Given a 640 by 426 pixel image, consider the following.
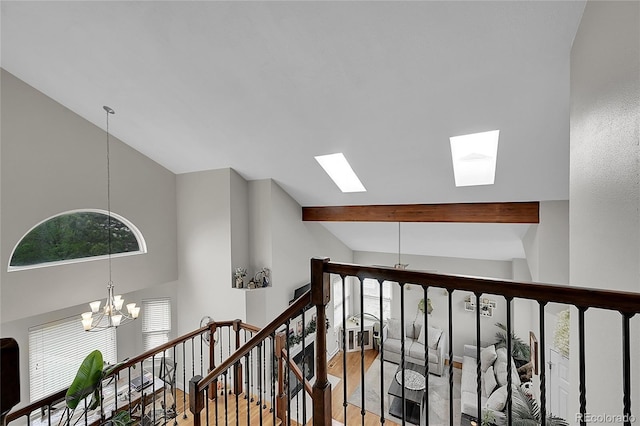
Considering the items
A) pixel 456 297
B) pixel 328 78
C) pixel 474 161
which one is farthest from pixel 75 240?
pixel 456 297

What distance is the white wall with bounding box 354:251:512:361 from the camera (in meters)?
7.55

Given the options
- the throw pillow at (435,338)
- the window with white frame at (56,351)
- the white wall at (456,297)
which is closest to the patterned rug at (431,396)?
the throw pillow at (435,338)

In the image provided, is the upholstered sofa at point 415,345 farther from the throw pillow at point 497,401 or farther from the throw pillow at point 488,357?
the throw pillow at point 497,401

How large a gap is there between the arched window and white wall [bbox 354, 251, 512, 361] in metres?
5.88

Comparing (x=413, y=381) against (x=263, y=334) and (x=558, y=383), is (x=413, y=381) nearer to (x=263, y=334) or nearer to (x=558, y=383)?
(x=558, y=383)

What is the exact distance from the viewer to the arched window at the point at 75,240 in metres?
4.08

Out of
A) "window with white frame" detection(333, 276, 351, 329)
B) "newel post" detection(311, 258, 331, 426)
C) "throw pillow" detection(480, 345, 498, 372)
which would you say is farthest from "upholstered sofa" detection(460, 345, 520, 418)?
"newel post" detection(311, 258, 331, 426)

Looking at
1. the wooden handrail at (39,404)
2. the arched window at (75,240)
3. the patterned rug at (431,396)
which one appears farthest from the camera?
the patterned rug at (431,396)

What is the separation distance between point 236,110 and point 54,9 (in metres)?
1.76

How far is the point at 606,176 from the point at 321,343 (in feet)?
5.47

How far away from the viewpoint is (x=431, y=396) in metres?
6.22

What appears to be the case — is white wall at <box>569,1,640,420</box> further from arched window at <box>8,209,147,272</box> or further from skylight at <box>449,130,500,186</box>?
arched window at <box>8,209,147,272</box>

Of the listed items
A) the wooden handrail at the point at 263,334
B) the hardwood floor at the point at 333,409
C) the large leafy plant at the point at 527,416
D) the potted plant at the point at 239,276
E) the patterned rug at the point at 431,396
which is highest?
the wooden handrail at the point at 263,334

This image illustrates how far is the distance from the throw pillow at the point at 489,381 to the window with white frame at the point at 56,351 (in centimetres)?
728
